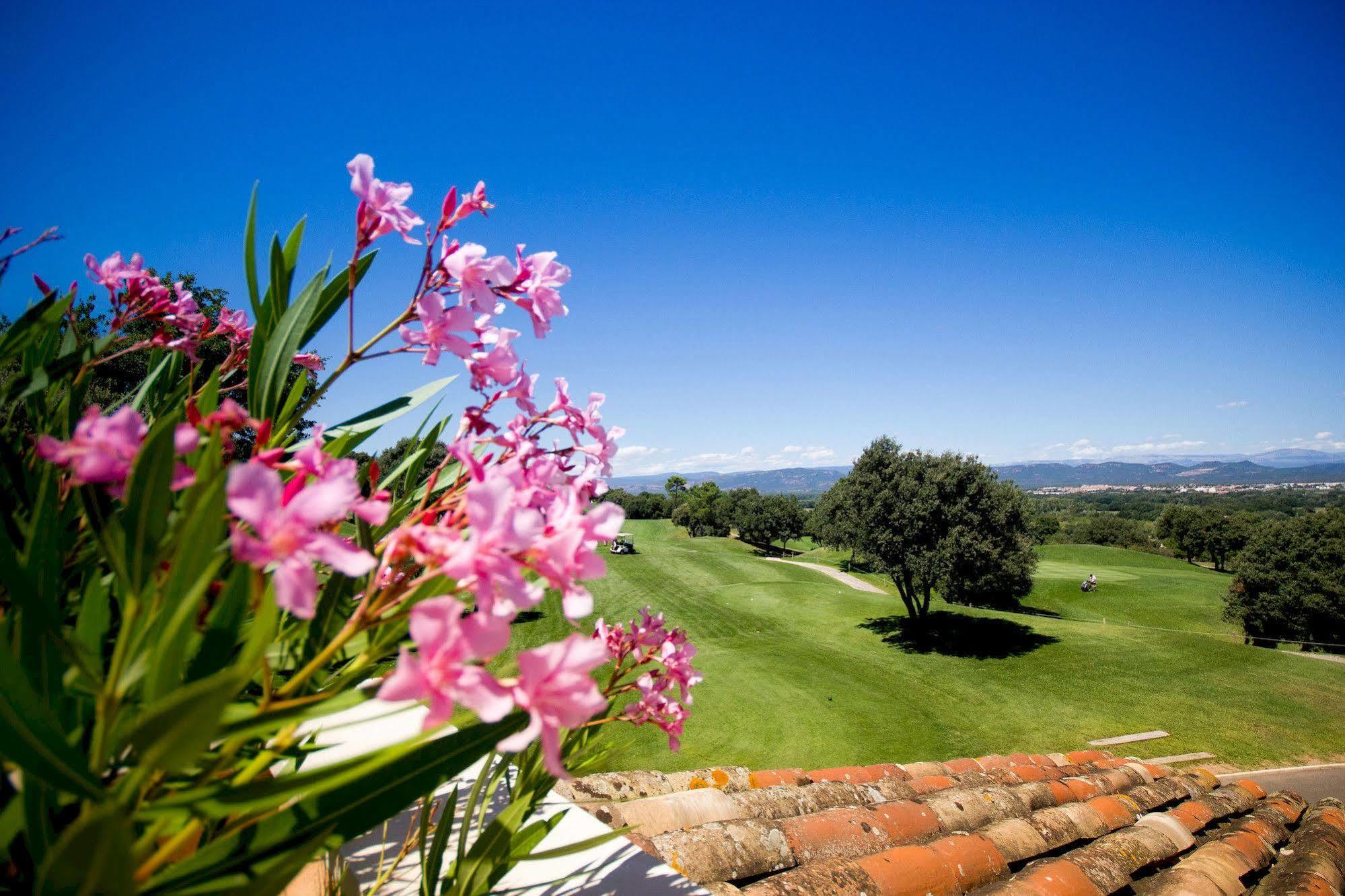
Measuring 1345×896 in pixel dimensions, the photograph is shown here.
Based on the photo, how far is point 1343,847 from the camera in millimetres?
4559

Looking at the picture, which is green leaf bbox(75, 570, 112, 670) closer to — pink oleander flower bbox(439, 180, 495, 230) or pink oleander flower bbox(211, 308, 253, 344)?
pink oleander flower bbox(439, 180, 495, 230)

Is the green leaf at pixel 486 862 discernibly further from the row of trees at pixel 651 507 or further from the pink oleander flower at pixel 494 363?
the row of trees at pixel 651 507

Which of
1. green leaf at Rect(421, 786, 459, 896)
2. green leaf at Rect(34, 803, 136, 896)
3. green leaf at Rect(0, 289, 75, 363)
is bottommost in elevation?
green leaf at Rect(421, 786, 459, 896)

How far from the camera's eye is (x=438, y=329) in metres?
0.80

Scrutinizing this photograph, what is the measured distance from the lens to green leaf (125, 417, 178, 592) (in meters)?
0.53

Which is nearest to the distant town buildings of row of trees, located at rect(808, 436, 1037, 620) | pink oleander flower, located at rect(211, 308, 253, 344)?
row of trees, located at rect(808, 436, 1037, 620)

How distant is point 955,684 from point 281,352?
65.3ft

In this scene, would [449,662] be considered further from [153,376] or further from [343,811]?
[153,376]

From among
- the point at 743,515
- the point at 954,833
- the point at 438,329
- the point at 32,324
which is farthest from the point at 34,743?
the point at 743,515

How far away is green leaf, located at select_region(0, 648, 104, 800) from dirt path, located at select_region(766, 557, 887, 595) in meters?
34.0

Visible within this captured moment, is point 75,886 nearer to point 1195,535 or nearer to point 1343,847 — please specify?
point 1343,847

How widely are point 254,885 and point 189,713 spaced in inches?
8.6

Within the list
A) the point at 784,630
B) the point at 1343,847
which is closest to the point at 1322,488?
the point at 784,630

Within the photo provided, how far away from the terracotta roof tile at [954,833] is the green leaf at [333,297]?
1.86 metres
